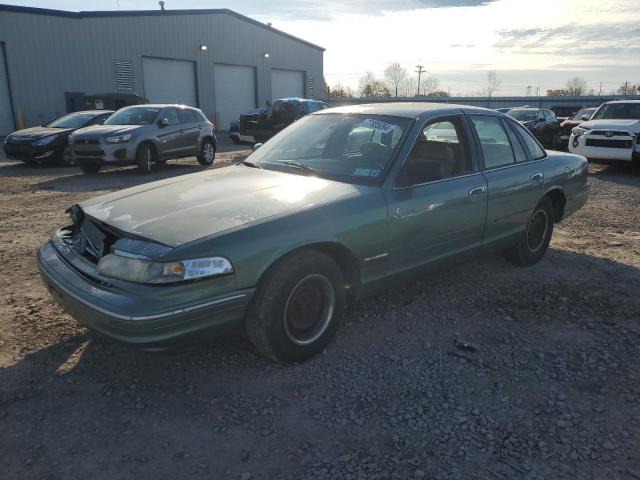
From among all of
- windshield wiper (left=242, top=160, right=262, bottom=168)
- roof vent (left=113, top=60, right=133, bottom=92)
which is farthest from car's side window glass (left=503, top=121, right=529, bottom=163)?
roof vent (left=113, top=60, right=133, bottom=92)

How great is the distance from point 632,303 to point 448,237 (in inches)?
69.6

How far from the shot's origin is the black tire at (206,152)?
1359 centimetres

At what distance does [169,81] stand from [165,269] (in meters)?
26.7

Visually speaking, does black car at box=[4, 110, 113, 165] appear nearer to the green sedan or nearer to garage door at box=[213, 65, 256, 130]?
the green sedan

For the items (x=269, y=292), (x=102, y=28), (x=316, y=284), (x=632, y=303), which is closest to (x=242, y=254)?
(x=269, y=292)

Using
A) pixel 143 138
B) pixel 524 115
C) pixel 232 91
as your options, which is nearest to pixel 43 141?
pixel 143 138

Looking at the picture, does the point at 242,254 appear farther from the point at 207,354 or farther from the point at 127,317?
the point at 207,354

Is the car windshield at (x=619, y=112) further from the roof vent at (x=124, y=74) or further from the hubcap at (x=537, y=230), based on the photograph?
the roof vent at (x=124, y=74)

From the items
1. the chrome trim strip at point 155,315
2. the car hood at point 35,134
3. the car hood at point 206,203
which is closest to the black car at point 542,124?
the car hood at point 35,134

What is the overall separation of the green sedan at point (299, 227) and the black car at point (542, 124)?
1487 centimetres

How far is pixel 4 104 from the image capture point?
21.2m

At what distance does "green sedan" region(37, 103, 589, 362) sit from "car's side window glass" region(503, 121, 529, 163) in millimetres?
18

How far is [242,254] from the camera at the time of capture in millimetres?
2906

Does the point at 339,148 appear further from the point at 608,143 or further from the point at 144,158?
the point at 608,143
